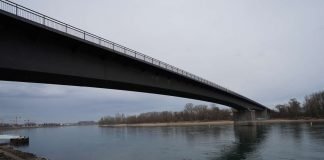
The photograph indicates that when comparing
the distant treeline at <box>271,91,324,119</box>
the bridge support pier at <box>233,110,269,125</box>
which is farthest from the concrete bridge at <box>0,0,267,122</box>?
the distant treeline at <box>271,91,324,119</box>

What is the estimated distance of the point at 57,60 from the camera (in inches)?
825

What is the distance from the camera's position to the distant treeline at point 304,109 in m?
113

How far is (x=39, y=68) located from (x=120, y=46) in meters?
9.10

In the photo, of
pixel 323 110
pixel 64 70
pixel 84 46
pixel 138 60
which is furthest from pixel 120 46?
pixel 323 110

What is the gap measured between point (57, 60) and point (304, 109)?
124 m

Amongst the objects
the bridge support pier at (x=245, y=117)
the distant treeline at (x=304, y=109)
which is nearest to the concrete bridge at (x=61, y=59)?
the bridge support pier at (x=245, y=117)

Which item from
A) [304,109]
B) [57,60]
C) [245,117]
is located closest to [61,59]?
[57,60]

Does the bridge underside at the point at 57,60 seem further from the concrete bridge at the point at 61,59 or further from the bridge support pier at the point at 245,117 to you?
the bridge support pier at the point at 245,117

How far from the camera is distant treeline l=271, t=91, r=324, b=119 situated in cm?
11274

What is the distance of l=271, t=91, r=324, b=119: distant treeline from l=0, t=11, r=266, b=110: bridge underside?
101 metres

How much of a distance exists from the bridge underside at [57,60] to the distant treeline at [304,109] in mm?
100658

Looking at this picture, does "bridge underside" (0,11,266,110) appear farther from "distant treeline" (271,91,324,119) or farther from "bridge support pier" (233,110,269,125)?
"distant treeline" (271,91,324,119)

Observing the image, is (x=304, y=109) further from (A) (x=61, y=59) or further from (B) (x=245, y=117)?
(A) (x=61, y=59)

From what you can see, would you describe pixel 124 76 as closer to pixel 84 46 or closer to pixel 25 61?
pixel 84 46
